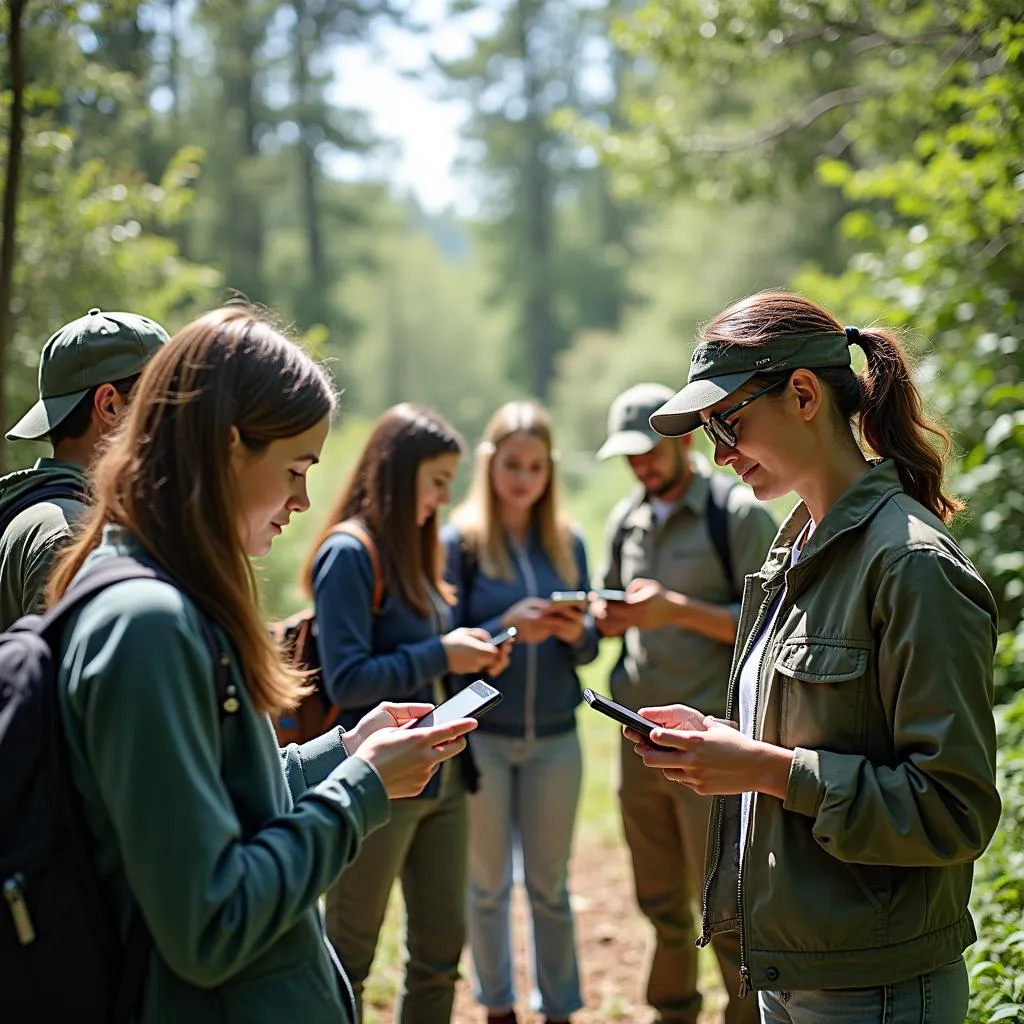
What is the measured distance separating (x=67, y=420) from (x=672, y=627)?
244cm

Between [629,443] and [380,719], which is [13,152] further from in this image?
[380,719]

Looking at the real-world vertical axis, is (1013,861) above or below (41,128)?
below

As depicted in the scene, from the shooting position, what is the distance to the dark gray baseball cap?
421 cm

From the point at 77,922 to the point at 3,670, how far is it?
363mm

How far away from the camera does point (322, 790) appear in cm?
167

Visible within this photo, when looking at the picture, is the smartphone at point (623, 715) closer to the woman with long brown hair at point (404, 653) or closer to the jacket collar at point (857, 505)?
the jacket collar at point (857, 505)

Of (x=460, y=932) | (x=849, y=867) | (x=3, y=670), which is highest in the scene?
(x=3, y=670)

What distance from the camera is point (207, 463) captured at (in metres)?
1.61

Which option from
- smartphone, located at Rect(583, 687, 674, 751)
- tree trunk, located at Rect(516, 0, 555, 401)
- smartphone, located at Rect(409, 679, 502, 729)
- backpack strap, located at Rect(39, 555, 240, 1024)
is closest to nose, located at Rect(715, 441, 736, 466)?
smartphone, located at Rect(583, 687, 674, 751)

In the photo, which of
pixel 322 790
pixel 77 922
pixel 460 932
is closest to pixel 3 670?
pixel 77 922

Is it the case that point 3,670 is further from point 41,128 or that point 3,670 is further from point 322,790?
point 41,128

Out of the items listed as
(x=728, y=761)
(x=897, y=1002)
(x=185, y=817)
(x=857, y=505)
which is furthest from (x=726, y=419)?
(x=185, y=817)

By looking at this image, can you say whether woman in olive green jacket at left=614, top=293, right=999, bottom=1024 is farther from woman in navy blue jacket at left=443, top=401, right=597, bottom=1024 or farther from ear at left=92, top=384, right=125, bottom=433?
woman in navy blue jacket at left=443, top=401, right=597, bottom=1024

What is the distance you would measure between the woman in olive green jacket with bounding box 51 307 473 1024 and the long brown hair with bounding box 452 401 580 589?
8.73 feet
